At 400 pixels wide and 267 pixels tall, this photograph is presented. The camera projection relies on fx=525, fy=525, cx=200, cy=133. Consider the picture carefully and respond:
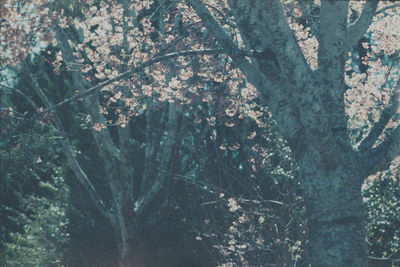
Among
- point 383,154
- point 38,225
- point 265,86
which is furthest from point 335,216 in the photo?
point 38,225

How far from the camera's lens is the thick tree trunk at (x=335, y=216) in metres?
5.13

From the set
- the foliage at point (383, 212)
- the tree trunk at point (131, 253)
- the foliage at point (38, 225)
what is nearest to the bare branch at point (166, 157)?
the tree trunk at point (131, 253)

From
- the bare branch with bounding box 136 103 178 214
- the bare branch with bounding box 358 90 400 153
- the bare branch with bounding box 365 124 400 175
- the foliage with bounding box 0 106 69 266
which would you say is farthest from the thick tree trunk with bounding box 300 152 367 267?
the foliage with bounding box 0 106 69 266

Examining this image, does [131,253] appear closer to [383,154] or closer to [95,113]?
[95,113]

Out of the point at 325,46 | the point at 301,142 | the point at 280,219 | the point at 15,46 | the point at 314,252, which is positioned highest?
the point at 15,46

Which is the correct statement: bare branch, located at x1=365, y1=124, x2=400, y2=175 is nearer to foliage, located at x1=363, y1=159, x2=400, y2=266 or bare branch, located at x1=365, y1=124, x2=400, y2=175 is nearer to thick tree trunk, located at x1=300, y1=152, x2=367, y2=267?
thick tree trunk, located at x1=300, y1=152, x2=367, y2=267

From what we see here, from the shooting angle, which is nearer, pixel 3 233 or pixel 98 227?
pixel 98 227

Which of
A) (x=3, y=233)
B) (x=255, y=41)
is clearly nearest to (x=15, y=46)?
(x=255, y=41)

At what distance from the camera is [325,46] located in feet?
17.7

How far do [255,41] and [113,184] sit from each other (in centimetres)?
528

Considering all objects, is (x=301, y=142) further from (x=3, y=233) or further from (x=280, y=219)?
(x=3, y=233)

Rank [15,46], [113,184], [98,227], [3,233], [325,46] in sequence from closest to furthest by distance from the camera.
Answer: [325,46]
[15,46]
[113,184]
[98,227]
[3,233]

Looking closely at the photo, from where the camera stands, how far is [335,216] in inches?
204

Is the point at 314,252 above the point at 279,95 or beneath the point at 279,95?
beneath
